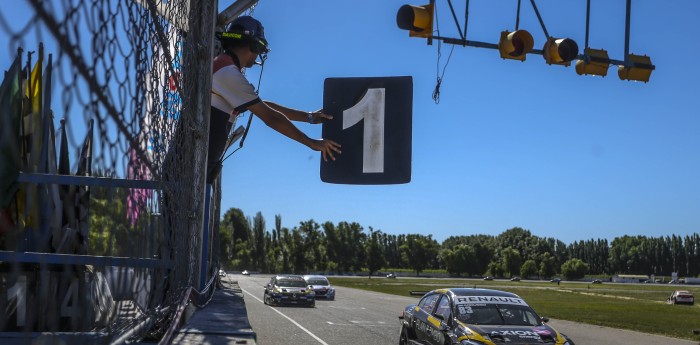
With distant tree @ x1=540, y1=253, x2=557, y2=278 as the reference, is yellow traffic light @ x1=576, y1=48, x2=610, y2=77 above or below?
above

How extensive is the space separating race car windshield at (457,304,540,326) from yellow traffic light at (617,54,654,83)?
4.69 meters

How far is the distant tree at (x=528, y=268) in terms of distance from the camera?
14650 cm

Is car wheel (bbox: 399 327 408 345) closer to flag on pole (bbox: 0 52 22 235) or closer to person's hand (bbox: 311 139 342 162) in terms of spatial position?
person's hand (bbox: 311 139 342 162)

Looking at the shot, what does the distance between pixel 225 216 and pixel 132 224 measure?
136 meters

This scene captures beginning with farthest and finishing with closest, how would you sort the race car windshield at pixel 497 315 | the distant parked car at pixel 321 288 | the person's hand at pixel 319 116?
the distant parked car at pixel 321 288
the race car windshield at pixel 497 315
the person's hand at pixel 319 116

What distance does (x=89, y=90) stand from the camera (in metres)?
1.22

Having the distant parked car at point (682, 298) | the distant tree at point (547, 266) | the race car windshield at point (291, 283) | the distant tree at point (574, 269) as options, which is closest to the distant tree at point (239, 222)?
the distant tree at point (547, 266)

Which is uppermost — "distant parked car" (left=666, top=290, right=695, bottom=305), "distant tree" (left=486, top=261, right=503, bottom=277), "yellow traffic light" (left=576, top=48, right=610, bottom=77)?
"yellow traffic light" (left=576, top=48, right=610, bottom=77)

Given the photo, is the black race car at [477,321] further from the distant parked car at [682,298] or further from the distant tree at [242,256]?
the distant tree at [242,256]

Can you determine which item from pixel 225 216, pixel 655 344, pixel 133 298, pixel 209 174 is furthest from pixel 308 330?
pixel 225 216

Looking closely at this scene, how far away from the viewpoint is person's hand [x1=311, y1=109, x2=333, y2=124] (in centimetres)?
333

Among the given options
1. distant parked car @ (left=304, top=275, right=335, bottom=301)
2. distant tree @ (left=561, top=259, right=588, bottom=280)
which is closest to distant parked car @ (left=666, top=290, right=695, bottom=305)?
distant parked car @ (left=304, top=275, right=335, bottom=301)

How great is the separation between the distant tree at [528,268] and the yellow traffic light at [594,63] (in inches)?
5427

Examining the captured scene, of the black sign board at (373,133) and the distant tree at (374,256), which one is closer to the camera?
the black sign board at (373,133)
